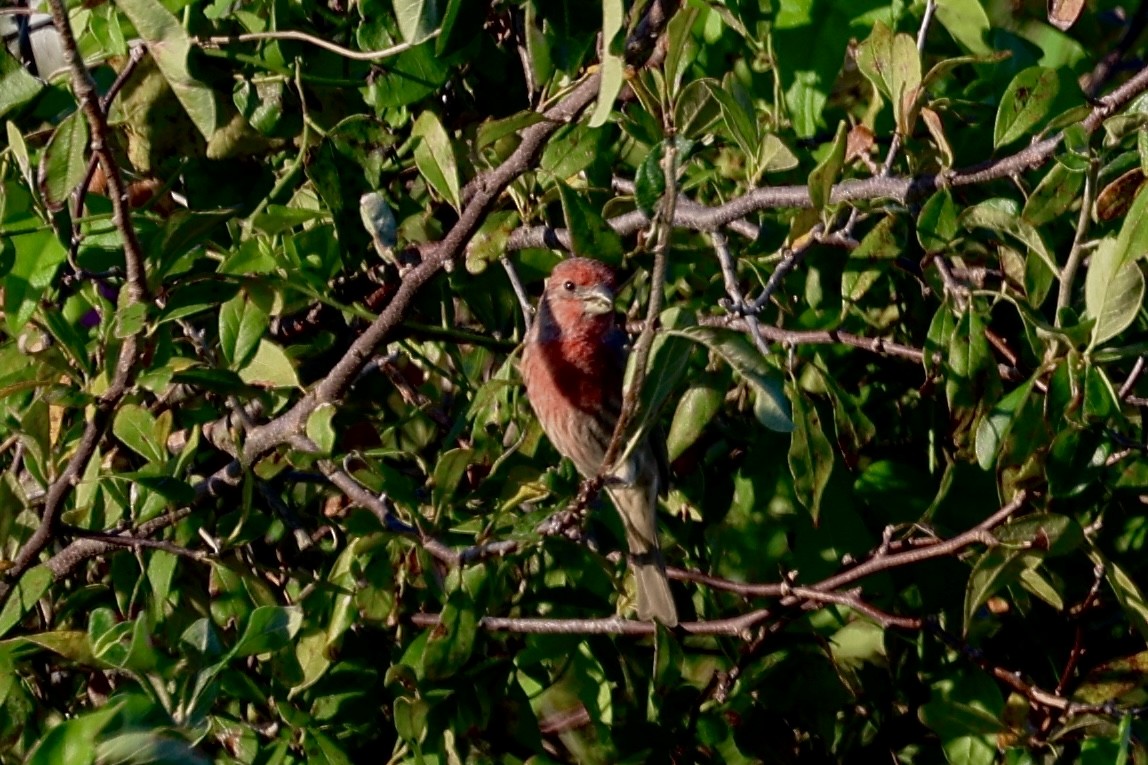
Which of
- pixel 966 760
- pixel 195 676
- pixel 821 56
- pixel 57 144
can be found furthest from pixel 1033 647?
pixel 57 144

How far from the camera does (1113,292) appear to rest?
105 inches

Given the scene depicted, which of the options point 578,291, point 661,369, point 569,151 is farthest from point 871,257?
point 578,291

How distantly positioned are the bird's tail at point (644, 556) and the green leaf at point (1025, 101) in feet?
4.06

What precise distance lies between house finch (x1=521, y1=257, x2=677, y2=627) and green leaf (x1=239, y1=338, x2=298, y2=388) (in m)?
0.73

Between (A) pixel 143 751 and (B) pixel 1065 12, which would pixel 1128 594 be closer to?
(B) pixel 1065 12

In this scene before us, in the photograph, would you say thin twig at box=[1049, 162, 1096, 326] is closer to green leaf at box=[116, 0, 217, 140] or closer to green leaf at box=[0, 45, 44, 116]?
green leaf at box=[116, 0, 217, 140]

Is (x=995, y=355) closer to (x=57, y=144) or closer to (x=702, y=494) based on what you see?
(x=702, y=494)

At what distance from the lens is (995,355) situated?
372 cm

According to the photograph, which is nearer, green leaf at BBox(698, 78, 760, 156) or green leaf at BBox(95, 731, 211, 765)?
green leaf at BBox(95, 731, 211, 765)

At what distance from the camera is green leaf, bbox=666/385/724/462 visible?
331 centimetres

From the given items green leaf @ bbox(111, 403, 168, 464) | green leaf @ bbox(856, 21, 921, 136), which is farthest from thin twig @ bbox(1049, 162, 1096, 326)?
green leaf @ bbox(111, 403, 168, 464)

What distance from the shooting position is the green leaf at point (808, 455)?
10.2 ft

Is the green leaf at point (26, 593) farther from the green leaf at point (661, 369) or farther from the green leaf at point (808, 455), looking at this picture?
the green leaf at point (808, 455)

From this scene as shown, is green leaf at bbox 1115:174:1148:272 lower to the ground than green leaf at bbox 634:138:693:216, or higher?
lower
